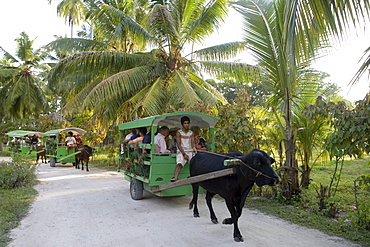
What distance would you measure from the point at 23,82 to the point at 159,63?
1981cm

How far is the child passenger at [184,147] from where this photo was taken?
21.9 feet

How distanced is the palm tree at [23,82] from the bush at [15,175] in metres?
18.7

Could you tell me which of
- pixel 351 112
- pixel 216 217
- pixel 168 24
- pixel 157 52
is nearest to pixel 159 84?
pixel 157 52

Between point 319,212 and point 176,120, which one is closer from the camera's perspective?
point 319,212

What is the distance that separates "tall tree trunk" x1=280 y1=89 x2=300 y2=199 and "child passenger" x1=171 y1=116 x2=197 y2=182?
6.98ft

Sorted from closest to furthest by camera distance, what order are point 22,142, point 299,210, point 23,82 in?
point 299,210, point 22,142, point 23,82

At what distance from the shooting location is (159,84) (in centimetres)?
1299

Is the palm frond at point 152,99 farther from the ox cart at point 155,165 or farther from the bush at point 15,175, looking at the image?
the bush at point 15,175

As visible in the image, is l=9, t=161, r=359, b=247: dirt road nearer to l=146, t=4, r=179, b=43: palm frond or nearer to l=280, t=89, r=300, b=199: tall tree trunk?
l=280, t=89, r=300, b=199: tall tree trunk

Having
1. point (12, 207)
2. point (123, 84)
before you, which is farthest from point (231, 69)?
point (12, 207)

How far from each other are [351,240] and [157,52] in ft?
35.3

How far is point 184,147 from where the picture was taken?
267 inches

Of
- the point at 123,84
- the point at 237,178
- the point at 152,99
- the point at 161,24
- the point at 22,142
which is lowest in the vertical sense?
the point at 237,178

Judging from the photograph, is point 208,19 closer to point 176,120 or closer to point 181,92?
point 181,92
